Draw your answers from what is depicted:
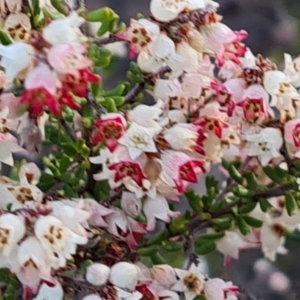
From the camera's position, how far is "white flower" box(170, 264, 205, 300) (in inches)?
20.9

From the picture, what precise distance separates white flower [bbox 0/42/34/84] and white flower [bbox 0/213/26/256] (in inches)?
3.6

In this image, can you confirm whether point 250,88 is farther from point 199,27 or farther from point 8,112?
point 8,112

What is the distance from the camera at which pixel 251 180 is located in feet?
1.90

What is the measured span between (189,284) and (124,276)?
0.07m

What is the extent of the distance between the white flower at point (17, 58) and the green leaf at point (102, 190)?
0.42ft

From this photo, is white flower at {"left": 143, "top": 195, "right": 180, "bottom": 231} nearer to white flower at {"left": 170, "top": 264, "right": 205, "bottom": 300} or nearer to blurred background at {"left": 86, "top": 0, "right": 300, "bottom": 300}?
white flower at {"left": 170, "top": 264, "right": 205, "bottom": 300}

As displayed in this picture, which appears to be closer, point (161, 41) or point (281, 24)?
point (161, 41)

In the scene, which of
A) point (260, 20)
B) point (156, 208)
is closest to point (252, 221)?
point (156, 208)

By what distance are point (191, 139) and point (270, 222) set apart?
0.50ft

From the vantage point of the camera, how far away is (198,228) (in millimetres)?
590

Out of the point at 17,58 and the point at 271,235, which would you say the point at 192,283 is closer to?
the point at 271,235

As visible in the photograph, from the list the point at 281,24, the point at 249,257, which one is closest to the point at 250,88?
the point at 249,257

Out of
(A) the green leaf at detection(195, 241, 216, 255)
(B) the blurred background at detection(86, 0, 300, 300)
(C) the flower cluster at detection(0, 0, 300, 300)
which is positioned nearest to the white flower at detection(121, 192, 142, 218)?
(C) the flower cluster at detection(0, 0, 300, 300)

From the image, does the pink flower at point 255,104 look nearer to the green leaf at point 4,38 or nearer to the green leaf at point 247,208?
the green leaf at point 247,208
